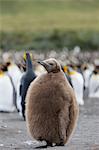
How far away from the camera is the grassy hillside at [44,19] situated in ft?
222

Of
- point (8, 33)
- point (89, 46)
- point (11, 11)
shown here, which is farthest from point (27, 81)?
point (11, 11)

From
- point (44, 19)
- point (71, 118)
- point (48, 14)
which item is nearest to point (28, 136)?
point (71, 118)

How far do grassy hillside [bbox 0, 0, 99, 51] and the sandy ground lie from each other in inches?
1713

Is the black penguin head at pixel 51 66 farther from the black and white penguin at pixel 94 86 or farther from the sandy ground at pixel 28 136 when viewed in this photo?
the black and white penguin at pixel 94 86

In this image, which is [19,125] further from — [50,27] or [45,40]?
[50,27]

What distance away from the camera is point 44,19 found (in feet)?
276

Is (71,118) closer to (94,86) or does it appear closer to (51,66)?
(51,66)

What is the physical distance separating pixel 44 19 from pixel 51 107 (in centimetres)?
7538

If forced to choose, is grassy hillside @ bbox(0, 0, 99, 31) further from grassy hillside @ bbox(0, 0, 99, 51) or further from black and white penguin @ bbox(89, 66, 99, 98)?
black and white penguin @ bbox(89, 66, 99, 98)

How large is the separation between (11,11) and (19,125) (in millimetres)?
74753

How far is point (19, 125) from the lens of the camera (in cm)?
1343

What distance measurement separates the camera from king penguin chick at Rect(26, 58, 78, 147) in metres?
9.23

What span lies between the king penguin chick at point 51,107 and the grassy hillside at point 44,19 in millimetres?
49325

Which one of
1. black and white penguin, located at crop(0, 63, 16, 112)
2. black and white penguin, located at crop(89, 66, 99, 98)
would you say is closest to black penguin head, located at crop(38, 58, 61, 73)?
black and white penguin, located at crop(0, 63, 16, 112)
